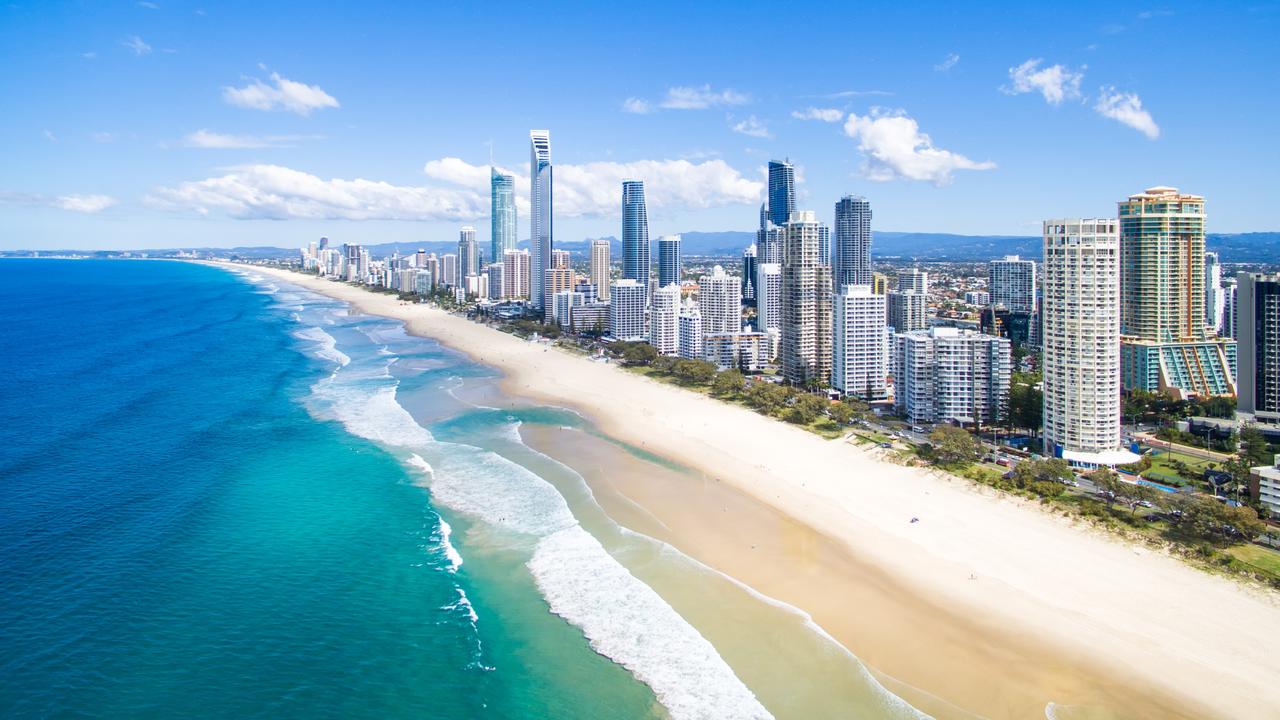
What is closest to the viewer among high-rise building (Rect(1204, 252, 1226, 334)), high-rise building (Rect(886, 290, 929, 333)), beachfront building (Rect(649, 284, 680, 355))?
high-rise building (Rect(1204, 252, 1226, 334))

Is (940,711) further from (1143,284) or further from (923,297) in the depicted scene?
(923,297)

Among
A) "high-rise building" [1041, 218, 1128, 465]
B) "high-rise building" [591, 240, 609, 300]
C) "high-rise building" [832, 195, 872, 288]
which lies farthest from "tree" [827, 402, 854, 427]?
"high-rise building" [591, 240, 609, 300]

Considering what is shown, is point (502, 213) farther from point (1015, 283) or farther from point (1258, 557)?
point (1258, 557)

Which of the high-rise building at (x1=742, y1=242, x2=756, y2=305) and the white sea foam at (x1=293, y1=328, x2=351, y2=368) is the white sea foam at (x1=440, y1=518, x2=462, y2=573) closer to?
the white sea foam at (x1=293, y1=328, x2=351, y2=368)

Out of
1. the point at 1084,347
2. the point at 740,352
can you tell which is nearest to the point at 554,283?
the point at 740,352

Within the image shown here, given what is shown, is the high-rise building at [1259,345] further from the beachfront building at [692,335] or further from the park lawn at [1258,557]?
the beachfront building at [692,335]

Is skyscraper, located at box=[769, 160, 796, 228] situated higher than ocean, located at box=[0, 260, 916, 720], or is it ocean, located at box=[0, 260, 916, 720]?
skyscraper, located at box=[769, 160, 796, 228]

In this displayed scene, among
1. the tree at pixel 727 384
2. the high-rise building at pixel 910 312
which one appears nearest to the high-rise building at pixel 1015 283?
the high-rise building at pixel 910 312
